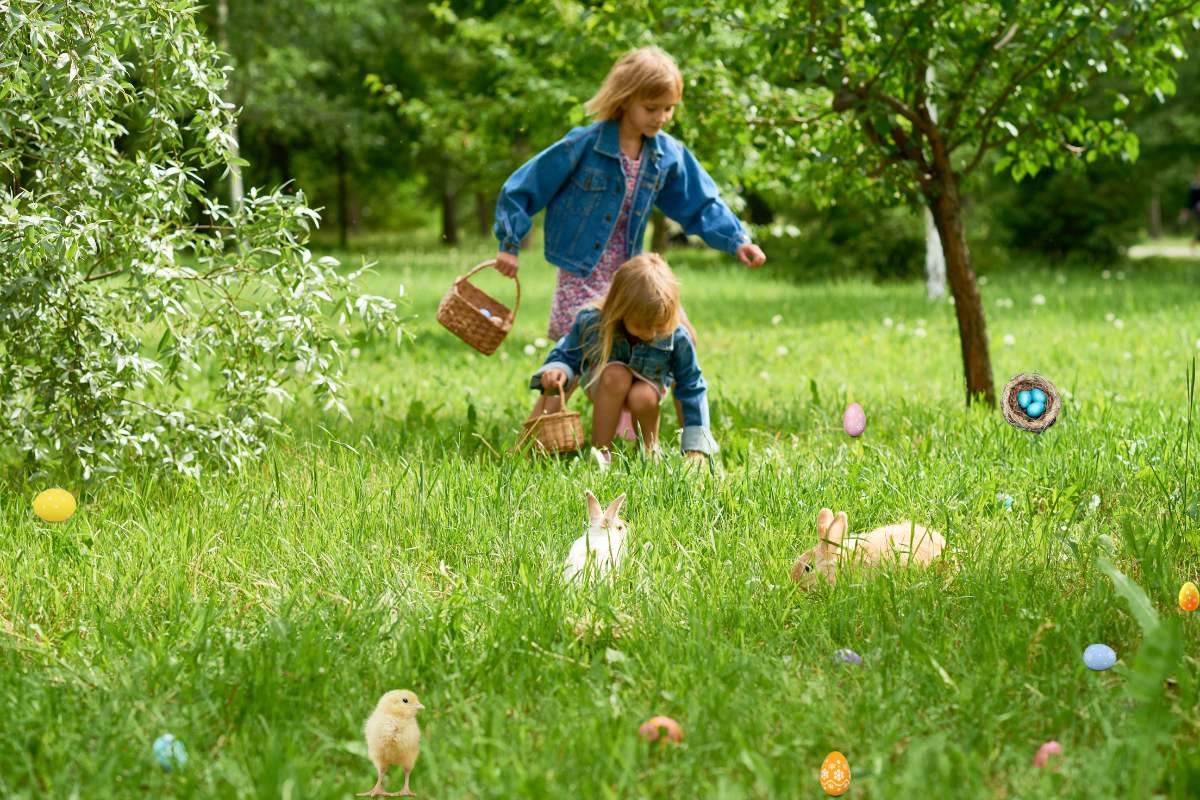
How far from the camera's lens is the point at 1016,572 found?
3.00 meters

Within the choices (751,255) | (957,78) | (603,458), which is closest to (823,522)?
(603,458)

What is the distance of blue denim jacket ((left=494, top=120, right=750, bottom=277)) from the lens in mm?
4949

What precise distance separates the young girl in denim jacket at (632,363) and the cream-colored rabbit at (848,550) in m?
1.31

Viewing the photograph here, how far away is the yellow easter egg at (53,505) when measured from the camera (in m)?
3.49

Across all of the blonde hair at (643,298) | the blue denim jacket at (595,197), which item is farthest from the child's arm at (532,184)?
the blonde hair at (643,298)

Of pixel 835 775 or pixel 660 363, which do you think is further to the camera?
pixel 660 363

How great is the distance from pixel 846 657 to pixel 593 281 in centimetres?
275

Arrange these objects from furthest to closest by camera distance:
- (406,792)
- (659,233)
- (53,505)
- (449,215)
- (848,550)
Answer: (449,215) < (659,233) < (53,505) < (848,550) < (406,792)

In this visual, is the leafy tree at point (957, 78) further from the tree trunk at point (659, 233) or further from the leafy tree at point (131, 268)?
the tree trunk at point (659, 233)

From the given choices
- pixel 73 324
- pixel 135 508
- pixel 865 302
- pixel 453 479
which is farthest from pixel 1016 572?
pixel 865 302

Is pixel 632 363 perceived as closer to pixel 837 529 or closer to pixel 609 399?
pixel 609 399

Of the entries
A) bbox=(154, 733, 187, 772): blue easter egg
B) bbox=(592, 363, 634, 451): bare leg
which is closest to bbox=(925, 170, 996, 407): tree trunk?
bbox=(592, 363, 634, 451): bare leg

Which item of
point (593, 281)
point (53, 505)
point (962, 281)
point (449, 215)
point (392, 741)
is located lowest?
point (449, 215)

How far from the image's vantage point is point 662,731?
2.23 metres
